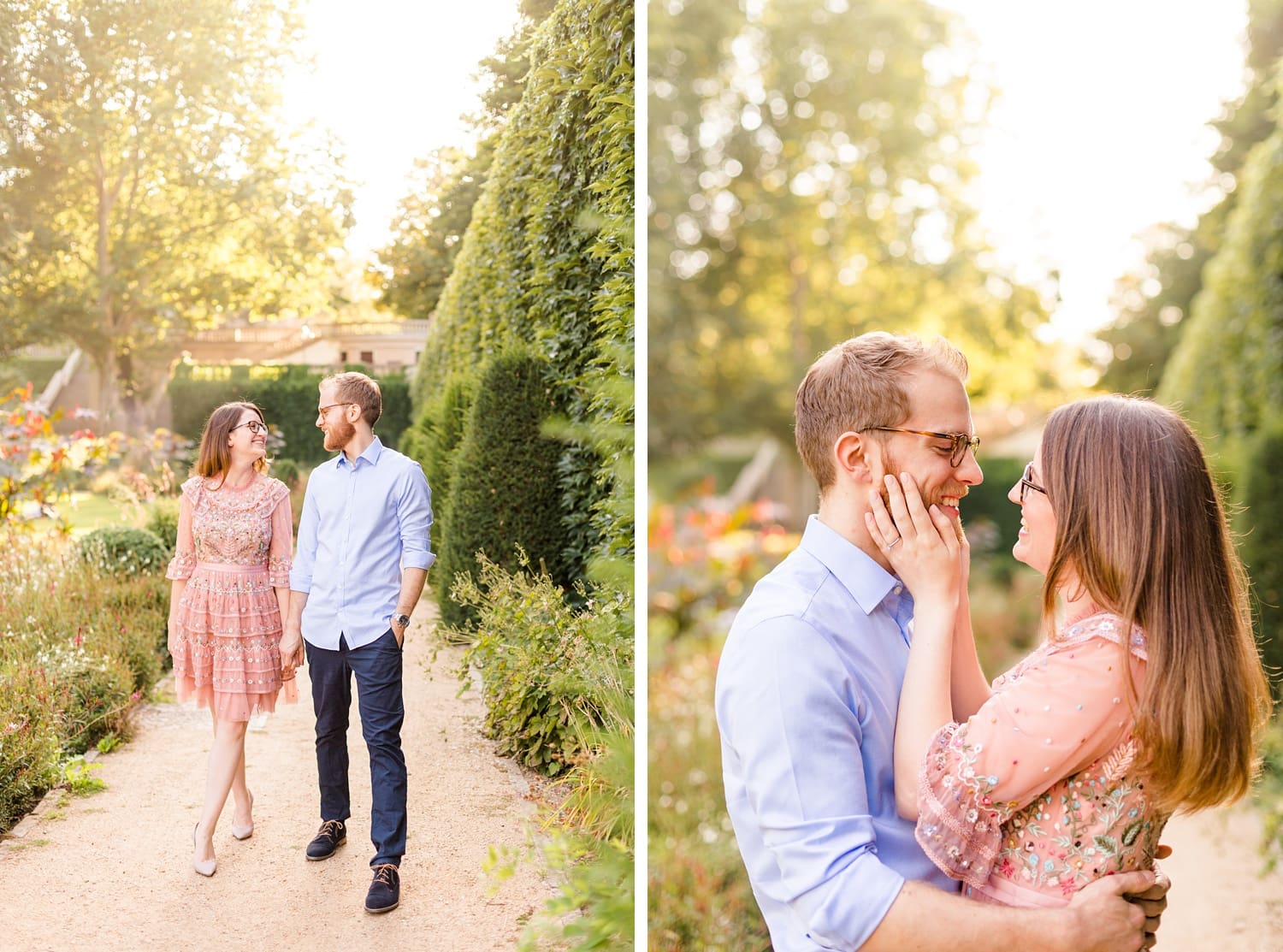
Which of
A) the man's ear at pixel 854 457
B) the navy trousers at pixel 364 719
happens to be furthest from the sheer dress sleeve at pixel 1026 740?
the navy trousers at pixel 364 719

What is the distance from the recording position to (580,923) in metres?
2.55

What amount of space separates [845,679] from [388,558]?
1.50m

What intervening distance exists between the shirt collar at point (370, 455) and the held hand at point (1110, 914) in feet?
6.07

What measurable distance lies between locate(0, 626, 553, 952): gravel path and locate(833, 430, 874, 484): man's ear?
1474mm

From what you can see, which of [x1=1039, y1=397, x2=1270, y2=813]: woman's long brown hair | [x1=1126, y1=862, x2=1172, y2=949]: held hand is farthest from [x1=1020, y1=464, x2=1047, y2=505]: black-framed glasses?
[x1=1126, y1=862, x2=1172, y2=949]: held hand

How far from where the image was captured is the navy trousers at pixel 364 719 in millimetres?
2480

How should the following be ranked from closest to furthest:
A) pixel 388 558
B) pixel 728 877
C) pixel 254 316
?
pixel 388 558 → pixel 254 316 → pixel 728 877

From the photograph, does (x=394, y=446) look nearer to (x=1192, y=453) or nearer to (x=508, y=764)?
(x=508, y=764)

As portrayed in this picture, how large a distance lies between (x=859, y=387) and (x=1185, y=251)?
5800 millimetres

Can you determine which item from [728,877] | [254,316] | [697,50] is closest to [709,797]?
[728,877]

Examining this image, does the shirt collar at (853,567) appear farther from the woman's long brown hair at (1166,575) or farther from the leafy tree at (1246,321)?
the leafy tree at (1246,321)

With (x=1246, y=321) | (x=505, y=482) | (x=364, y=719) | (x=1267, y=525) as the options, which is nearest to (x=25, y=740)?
(x=364, y=719)

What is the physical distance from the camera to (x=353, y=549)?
97.6 inches

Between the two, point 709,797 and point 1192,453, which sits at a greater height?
point 1192,453
